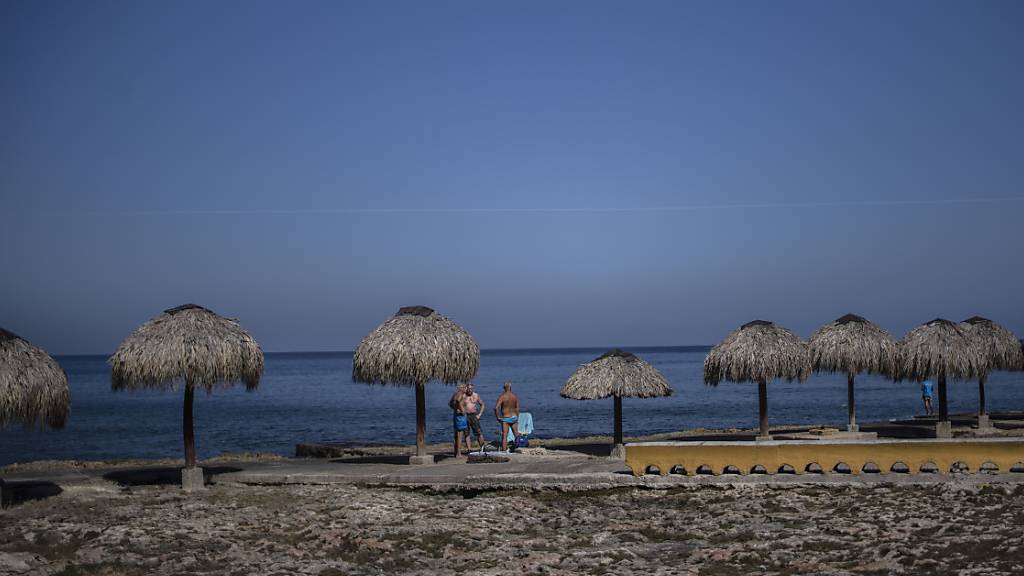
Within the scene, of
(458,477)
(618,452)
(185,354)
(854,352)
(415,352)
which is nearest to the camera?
(185,354)

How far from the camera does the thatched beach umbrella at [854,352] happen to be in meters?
24.1

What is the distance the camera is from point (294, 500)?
1605 cm

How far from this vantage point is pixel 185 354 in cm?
1619

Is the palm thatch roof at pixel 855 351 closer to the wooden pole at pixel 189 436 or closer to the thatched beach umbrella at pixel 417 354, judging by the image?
the thatched beach umbrella at pixel 417 354

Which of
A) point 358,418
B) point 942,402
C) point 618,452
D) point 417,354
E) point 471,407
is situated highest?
point 417,354

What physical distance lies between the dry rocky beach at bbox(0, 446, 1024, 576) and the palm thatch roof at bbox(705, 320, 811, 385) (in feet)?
16.1

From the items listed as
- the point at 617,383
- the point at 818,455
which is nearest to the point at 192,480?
the point at 617,383

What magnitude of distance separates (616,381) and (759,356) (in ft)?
10.6

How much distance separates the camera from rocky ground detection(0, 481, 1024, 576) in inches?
464

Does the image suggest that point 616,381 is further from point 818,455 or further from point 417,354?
point 818,455

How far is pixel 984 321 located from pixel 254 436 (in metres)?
31.7

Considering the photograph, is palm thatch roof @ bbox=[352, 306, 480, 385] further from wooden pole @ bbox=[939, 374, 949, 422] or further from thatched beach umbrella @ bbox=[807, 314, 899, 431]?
wooden pole @ bbox=[939, 374, 949, 422]

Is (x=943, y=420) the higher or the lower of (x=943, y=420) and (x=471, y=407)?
the lower

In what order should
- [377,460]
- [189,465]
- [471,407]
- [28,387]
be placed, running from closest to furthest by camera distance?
1. [28,387]
2. [189,465]
3. [377,460]
4. [471,407]
